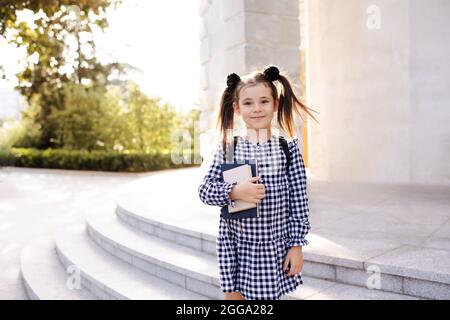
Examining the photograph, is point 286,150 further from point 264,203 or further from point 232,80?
point 232,80

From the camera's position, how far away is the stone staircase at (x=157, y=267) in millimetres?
2984

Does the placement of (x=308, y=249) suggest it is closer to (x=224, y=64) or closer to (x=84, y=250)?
(x=84, y=250)

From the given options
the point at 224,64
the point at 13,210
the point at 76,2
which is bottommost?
the point at 13,210

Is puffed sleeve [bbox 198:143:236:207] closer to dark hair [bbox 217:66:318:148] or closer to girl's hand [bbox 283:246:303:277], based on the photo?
dark hair [bbox 217:66:318:148]

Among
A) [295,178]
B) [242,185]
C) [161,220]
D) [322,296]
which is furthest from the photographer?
[161,220]

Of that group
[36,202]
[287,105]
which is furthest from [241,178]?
[36,202]

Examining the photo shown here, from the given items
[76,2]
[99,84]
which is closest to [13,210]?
[76,2]

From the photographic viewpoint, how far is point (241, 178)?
6.42ft

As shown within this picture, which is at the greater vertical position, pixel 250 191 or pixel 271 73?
→ pixel 271 73

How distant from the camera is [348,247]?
3.47 m

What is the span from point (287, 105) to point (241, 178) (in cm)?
43

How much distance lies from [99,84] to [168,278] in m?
20.1

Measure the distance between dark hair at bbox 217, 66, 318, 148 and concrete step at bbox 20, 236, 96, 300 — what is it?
265 centimetres
